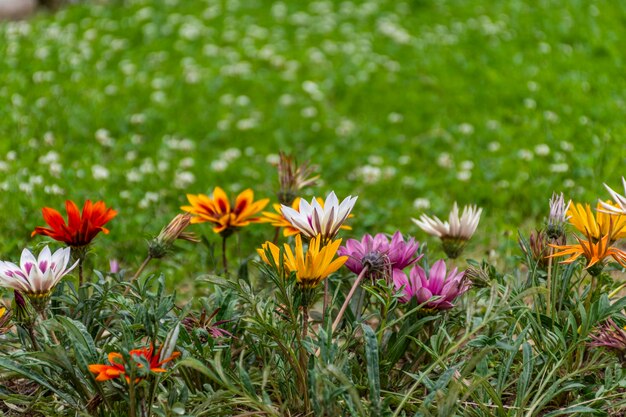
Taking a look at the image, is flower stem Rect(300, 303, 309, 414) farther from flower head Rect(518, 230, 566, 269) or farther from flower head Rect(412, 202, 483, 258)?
flower head Rect(518, 230, 566, 269)

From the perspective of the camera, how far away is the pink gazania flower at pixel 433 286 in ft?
6.77

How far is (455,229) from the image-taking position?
2.29 m

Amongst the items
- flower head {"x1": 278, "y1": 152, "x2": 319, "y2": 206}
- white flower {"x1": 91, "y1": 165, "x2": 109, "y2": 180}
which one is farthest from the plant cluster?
white flower {"x1": 91, "y1": 165, "x2": 109, "y2": 180}

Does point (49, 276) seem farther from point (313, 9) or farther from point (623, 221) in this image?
point (313, 9)

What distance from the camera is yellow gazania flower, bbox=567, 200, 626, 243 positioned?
203cm

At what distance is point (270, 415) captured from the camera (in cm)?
184

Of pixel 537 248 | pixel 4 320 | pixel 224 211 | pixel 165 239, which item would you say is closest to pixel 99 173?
pixel 224 211

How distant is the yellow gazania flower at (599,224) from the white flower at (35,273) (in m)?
1.28

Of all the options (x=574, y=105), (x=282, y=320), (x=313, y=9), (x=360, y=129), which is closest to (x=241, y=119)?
(x=360, y=129)

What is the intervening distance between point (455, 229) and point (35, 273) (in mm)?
1148

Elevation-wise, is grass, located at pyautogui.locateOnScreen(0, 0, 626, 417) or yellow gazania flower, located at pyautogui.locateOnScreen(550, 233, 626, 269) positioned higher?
yellow gazania flower, located at pyautogui.locateOnScreen(550, 233, 626, 269)

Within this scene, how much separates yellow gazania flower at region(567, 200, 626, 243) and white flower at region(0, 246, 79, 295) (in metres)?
1.28

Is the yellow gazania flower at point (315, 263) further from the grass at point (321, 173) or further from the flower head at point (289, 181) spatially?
the flower head at point (289, 181)

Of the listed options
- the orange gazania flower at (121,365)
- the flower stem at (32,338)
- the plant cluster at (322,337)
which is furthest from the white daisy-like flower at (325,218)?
the flower stem at (32,338)
